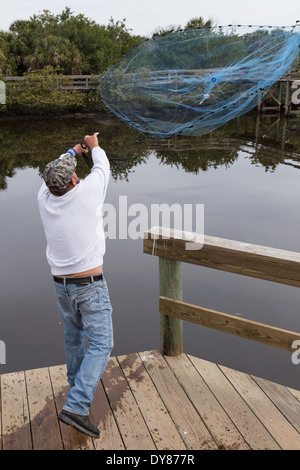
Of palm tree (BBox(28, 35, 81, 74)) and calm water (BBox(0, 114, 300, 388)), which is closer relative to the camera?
calm water (BBox(0, 114, 300, 388))

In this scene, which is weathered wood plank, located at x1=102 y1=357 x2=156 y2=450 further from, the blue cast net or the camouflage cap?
the blue cast net

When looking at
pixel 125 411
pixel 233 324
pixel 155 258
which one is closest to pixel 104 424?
pixel 125 411

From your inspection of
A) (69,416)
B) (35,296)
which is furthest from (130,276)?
(69,416)

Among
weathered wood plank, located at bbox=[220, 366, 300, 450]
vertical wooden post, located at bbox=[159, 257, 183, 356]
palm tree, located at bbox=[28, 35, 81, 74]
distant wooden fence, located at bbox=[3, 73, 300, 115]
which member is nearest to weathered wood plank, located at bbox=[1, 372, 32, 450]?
vertical wooden post, located at bbox=[159, 257, 183, 356]

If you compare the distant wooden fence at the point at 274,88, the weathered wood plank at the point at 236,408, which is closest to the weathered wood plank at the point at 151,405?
the weathered wood plank at the point at 236,408

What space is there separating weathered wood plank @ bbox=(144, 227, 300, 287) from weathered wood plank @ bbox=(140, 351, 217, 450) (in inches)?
40.2

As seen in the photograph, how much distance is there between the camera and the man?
10.7 feet

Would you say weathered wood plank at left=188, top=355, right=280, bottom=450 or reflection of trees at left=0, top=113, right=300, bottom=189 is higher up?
reflection of trees at left=0, top=113, right=300, bottom=189

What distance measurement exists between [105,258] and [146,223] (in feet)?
7.18

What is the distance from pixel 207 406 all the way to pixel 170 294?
96 cm

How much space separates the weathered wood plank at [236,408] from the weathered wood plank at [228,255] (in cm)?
100

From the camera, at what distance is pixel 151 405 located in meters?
3.87
